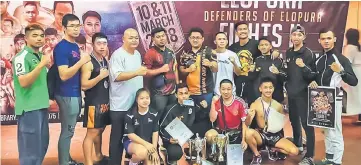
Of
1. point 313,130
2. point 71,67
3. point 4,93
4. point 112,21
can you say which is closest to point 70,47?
point 71,67

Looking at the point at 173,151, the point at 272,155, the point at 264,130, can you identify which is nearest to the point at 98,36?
the point at 173,151

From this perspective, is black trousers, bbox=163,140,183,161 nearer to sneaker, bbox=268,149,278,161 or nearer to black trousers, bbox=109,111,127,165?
black trousers, bbox=109,111,127,165

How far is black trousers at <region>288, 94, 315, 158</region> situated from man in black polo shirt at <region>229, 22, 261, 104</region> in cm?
25

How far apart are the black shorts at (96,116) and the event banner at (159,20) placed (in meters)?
0.17

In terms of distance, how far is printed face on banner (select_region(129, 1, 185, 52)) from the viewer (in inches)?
95.6

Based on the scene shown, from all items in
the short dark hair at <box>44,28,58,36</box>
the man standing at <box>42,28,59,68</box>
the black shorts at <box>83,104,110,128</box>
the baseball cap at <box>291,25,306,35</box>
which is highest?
the baseball cap at <box>291,25,306,35</box>

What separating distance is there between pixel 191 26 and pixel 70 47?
2.26 feet

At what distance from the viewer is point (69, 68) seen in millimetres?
2350

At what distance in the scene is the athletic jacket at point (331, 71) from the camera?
2.52 m

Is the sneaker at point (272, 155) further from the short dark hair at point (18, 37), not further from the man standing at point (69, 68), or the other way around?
the short dark hair at point (18, 37)

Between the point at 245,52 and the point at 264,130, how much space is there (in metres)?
0.48

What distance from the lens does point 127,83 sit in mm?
2404

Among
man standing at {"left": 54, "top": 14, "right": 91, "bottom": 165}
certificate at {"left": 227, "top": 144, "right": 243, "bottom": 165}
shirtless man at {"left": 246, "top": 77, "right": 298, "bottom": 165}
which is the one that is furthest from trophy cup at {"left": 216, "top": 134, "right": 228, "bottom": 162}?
man standing at {"left": 54, "top": 14, "right": 91, "bottom": 165}

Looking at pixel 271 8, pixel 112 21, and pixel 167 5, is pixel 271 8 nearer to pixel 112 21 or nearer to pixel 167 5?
pixel 167 5
